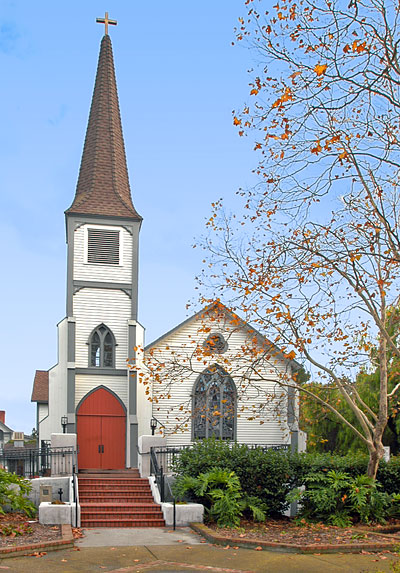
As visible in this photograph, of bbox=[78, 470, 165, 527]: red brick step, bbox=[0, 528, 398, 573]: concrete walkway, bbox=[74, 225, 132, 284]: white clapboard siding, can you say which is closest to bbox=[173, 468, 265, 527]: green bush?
bbox=[78, 470, 165, 527]: red brick step

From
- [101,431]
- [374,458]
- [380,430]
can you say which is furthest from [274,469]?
[101,431]

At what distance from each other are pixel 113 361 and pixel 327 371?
10.8 m

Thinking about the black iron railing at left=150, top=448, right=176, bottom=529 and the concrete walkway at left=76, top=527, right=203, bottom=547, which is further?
the black iron railing at left=150, top=448, right=176, bottom=529

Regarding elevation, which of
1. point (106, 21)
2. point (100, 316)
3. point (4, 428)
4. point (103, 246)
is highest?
point (106, 21)

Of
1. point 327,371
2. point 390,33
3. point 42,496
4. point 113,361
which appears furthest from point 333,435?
point 390,33

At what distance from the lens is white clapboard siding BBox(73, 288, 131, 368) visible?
2555cm

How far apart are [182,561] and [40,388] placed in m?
31.2

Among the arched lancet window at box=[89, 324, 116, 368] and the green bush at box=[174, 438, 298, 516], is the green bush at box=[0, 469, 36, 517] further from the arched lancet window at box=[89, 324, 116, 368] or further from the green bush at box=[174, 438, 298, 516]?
the arched lancet window at box=[89, 324, 116, 368]

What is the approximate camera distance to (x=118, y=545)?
13.1 m

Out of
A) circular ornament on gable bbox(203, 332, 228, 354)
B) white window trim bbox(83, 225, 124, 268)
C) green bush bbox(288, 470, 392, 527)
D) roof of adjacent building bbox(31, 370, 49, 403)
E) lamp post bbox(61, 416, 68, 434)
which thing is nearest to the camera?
green bush bbox(288, 470, 392, 527)

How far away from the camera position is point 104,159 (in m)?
28.8

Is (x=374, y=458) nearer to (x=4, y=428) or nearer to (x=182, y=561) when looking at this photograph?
(x=182, y=561)

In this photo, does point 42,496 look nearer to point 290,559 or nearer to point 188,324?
point 290,559

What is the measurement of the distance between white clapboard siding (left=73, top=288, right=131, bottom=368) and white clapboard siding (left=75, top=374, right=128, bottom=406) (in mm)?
450
